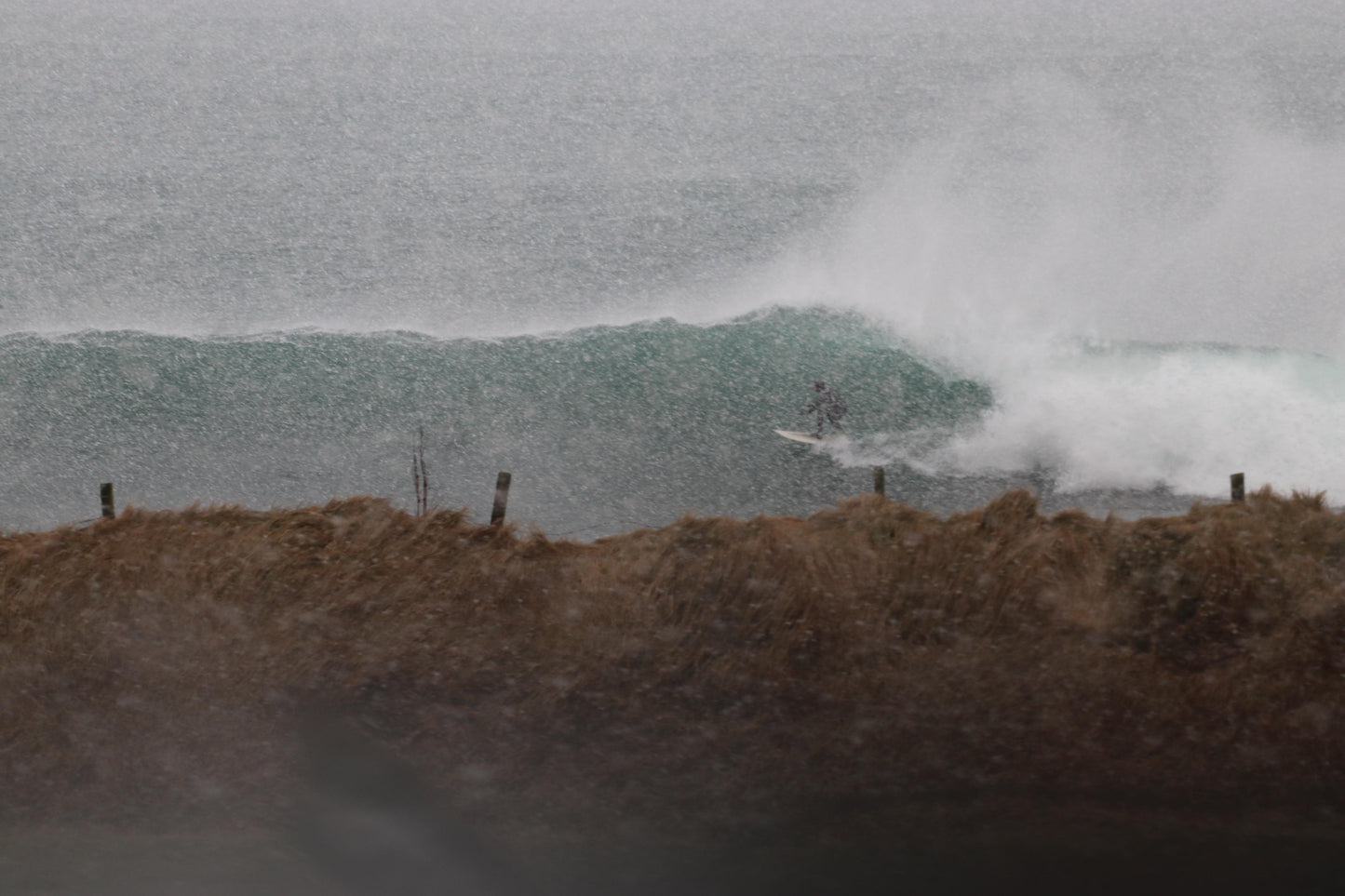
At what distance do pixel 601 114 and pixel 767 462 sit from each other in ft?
14.9

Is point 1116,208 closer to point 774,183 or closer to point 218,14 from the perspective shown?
point 774,183

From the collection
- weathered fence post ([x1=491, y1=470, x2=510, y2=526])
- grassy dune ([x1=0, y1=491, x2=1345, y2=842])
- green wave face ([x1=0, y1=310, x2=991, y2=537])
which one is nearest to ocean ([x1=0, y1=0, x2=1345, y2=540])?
green wave face ([x1=0, y1=310, x2=991, y2=537])

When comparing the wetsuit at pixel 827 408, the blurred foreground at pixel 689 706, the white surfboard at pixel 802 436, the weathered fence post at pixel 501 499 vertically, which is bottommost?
the blurred foreground at pixel 689 706

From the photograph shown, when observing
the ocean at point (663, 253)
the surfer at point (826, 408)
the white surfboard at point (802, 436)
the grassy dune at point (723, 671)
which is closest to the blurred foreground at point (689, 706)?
the grassy dune at point (723, 671)

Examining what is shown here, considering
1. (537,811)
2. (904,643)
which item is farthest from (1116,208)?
(537,811)

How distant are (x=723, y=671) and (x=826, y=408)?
2.20 metres

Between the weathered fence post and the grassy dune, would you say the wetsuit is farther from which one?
the weathered fence post

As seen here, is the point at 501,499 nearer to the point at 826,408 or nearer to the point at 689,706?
the point at 689,706

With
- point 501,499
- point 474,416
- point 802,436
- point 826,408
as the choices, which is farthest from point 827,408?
point 501,499

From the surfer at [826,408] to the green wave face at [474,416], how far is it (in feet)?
0.29

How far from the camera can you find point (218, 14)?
10172 millimetres

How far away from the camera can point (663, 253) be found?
792 centimetres

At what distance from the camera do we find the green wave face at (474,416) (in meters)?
5.62

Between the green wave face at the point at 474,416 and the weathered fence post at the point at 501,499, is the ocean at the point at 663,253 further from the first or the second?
the weathered fence post at the point at 501,499
